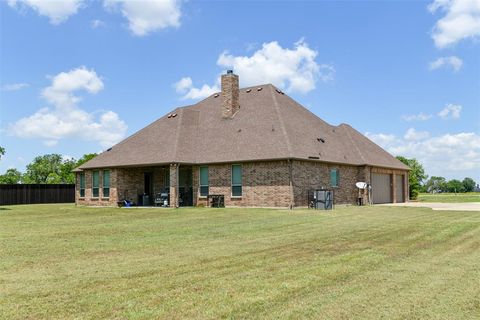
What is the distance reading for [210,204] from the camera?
1099 inches

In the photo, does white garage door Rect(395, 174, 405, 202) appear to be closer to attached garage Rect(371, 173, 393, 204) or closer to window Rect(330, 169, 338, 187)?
attached garage Rect(371, 173, 393, 204)

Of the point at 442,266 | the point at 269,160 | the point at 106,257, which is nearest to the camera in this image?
the point at 442,266

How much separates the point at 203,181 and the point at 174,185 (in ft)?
6.33

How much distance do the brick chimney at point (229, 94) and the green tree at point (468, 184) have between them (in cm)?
15981

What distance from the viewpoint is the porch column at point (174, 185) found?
2808 centimetres

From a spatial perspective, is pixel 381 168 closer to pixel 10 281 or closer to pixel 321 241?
pixel 321 241

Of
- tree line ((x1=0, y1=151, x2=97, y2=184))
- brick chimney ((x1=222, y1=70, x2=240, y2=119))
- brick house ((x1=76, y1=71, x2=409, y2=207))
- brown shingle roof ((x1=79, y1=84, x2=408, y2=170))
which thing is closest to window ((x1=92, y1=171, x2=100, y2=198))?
brick house ((x1=76, y1=71, x2=409, y2=207))

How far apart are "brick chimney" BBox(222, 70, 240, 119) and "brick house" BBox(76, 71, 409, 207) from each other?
7cm

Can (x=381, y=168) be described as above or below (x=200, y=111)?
below

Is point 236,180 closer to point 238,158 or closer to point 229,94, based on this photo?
point 238,158

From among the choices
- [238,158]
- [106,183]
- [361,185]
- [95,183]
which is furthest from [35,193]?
[361,185]

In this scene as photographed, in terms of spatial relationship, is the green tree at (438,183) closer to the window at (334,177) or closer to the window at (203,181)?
the window at (334,177)

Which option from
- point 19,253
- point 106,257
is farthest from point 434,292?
point 19,253

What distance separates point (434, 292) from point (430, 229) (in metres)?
8.81
